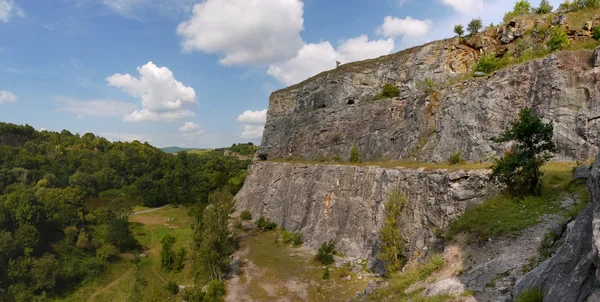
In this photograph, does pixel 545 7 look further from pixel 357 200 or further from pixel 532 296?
pixel 532 296

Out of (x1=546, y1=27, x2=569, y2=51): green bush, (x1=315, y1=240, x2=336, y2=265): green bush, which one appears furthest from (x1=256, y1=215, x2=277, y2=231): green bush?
(x1=546, y1=27, x2=569, y2=51): green bush

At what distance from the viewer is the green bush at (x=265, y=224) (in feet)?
125

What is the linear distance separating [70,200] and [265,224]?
36999 mm

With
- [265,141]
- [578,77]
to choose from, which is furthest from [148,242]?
[578,77]

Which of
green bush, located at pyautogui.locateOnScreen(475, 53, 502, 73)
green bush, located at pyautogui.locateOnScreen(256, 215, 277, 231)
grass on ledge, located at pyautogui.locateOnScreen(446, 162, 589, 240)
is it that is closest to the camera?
grass on ledge, located at pyautogui.locateOnScreen(446, 162, 589, 240)

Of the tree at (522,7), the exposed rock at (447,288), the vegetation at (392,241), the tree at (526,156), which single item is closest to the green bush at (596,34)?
the tree at (522,7)

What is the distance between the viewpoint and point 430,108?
2800 cm

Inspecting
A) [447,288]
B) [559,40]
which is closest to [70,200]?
[447,288]

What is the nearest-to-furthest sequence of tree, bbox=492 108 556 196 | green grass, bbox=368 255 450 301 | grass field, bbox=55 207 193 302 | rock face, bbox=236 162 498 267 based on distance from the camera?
1. green grass, bbox=368 255 450 301
2. tree, bbox=492 108 556 196
3. rock face, bbox=236 162 498 267
4. grass field, bbox=55 207 193 302

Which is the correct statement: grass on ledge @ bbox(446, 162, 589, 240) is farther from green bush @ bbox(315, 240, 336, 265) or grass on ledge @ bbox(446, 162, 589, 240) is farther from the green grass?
green bush @ bbox(315, 240, 336, 265)

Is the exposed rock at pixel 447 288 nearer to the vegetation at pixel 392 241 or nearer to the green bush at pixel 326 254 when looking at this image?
the vegetation at pixel 392 241

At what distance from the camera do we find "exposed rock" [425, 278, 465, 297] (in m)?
9.24

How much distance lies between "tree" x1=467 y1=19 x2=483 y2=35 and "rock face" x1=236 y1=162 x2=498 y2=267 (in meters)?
18.4

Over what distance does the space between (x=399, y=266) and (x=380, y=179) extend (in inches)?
342
